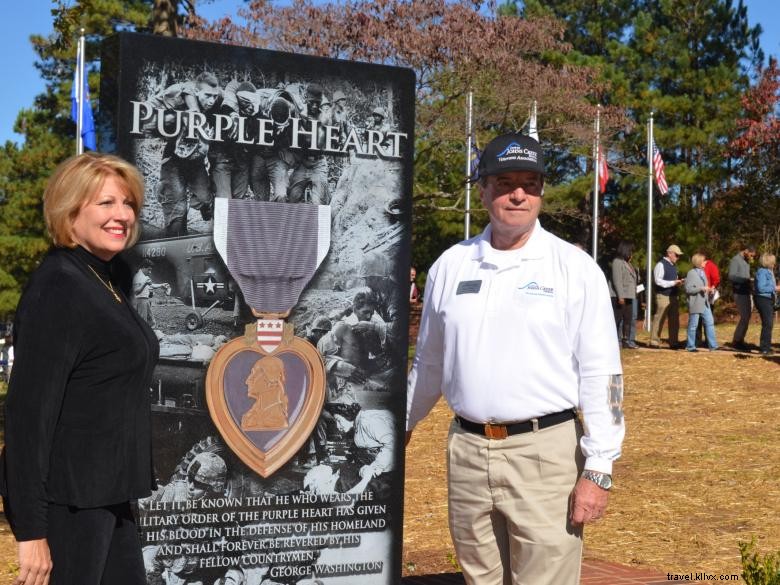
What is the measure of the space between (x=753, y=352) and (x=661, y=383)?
324 cm

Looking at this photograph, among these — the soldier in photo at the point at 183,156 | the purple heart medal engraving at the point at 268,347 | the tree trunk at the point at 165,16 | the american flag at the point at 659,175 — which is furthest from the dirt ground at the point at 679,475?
the american flag at the point at 659,175

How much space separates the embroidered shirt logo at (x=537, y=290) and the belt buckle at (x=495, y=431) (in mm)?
485

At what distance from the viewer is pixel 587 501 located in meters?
3.90

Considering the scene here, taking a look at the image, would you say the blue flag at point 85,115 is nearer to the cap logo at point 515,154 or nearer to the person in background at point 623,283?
the person in background at point 623,283

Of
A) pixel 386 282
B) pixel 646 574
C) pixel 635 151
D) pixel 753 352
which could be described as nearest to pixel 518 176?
pixel 386 282

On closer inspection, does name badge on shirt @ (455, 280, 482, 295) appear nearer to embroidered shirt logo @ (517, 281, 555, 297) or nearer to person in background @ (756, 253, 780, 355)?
embroidered shirt logo @ (517, 281, 555, 297)

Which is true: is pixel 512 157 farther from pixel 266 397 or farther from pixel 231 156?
pixel 266 397

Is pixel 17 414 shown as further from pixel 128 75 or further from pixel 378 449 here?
pixel 378 449

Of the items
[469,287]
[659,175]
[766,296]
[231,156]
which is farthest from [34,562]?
[659,175]

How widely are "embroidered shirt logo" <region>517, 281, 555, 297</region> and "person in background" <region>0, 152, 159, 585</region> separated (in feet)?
4.38

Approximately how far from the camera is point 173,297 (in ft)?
16.2

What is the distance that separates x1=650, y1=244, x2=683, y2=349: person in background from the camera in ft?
60.7

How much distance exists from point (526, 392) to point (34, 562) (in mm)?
1728

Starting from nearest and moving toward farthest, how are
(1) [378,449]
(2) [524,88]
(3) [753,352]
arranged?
(1) [378,449], (3) [753,352], (2) [524,88]
